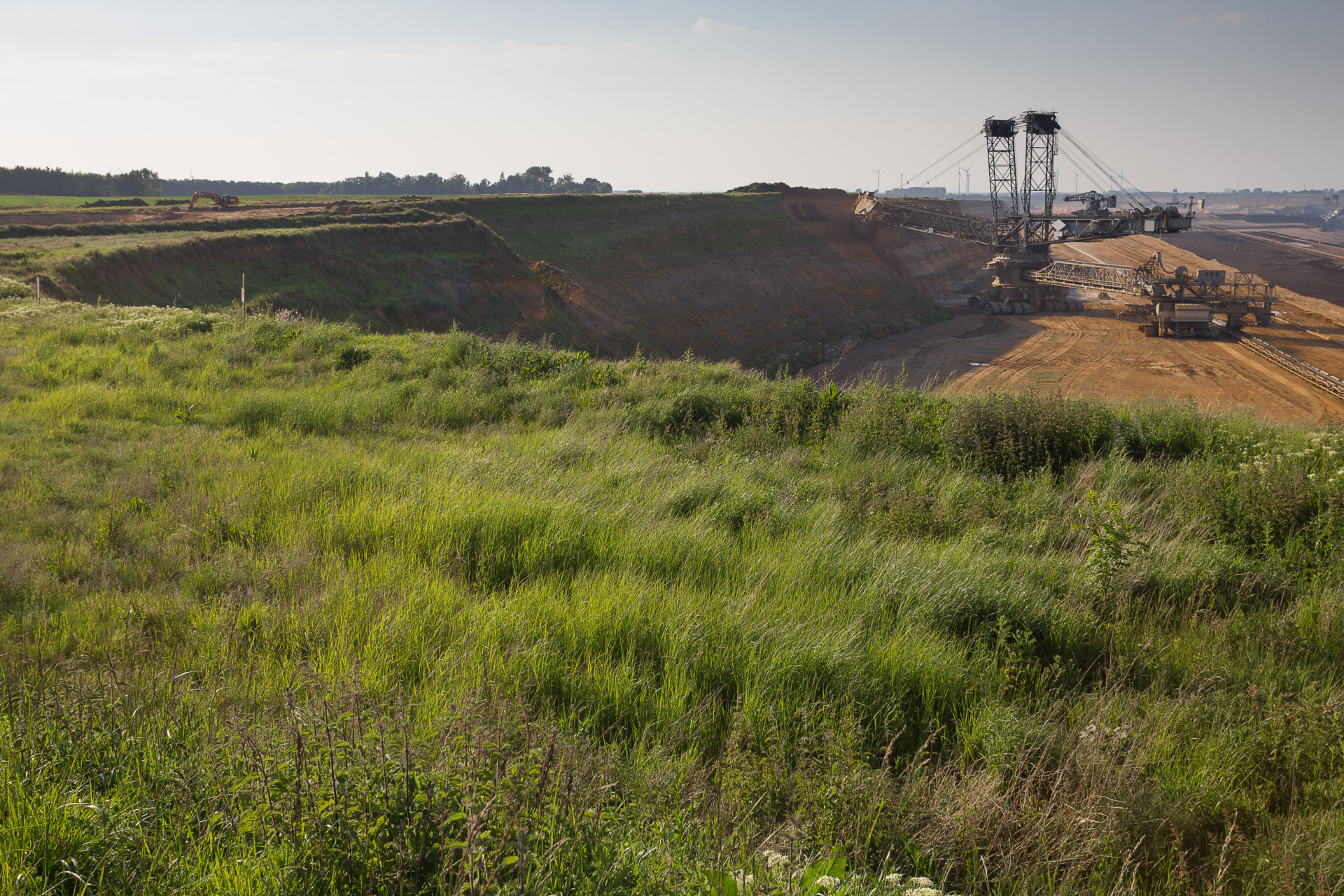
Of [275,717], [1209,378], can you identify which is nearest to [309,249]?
[275,717]

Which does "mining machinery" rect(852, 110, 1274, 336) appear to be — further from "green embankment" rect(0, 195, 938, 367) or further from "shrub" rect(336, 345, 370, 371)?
"shrub" rect(336, 345, 370, 371)

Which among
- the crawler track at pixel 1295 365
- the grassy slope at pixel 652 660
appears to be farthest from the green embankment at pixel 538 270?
the crawler track at pixel 1295 365

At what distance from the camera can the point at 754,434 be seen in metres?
8.74

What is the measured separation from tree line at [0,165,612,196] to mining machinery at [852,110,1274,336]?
224ft

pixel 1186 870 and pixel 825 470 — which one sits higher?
pixel 825 470

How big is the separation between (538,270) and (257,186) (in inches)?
3667

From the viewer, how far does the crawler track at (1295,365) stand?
1134 inches

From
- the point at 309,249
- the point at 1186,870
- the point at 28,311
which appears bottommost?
the point at 1186,870

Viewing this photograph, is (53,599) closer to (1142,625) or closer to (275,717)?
(275,717)

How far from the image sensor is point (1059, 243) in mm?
49562

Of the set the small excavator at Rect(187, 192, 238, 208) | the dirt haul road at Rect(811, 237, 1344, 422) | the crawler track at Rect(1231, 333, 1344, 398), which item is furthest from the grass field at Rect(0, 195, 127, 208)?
the crawler track at Rect(1231, 333, 1344, 398)

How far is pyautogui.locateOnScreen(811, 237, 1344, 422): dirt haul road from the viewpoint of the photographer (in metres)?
28.7

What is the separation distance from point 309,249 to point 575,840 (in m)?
32.9

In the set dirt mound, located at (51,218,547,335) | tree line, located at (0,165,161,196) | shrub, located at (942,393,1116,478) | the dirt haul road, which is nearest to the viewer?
shrub, located at (942,393,1116,478)
